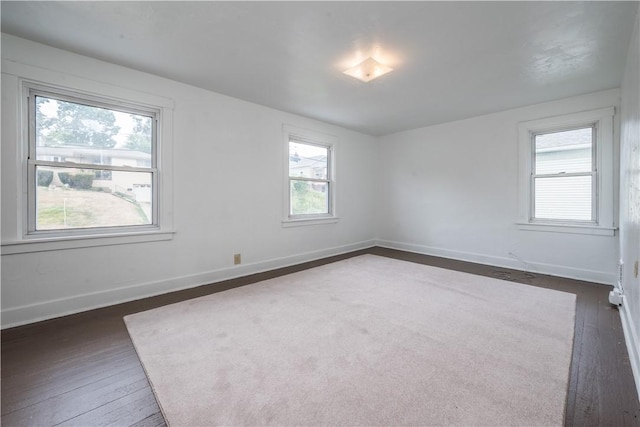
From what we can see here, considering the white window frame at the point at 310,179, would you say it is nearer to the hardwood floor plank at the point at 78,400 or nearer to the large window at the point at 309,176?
the large window at the point at 309,176

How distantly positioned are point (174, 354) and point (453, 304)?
251 centimetres

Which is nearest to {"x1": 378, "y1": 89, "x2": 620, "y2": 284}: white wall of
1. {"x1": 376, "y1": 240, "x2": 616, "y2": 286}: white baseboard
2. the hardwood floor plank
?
{"x1": 376, "y1": 240, "x2": 616, "y2": 286}: white baseboard

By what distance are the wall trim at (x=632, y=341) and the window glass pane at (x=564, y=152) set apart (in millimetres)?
2093

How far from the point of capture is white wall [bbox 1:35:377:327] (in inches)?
90.4

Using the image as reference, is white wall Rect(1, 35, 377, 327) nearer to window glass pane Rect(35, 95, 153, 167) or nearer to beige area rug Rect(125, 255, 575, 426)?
window glass pane Rect(35, 95, 153, 167)

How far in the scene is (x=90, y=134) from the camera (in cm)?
263

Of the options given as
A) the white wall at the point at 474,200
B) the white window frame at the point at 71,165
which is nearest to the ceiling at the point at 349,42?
the white window frame at the point at 71,165

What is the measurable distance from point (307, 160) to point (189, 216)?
7.20 ft

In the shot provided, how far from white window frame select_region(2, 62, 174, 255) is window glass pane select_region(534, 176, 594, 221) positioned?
4976 millimetres

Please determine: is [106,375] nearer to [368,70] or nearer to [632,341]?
[368,70]

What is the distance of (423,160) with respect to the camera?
16.8ft

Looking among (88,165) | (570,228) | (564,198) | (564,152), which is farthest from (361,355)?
(564,152)

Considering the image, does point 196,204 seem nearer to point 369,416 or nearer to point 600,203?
point 369,416

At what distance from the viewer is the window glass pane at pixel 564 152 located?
11.7 ft
